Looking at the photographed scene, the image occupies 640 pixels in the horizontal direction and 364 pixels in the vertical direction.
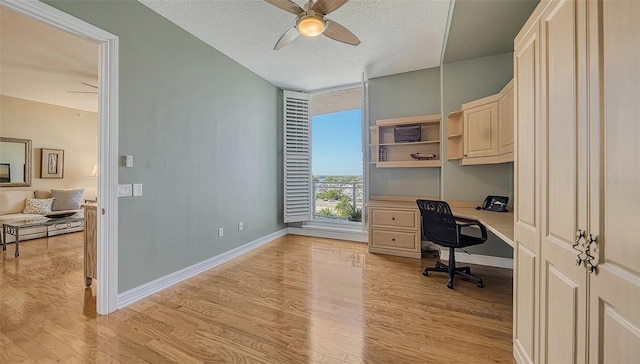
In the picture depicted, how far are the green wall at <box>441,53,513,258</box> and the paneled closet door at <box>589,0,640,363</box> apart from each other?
107 inches

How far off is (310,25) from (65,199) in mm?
6419

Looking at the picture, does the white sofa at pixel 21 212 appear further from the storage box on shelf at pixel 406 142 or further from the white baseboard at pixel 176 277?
the storage box on shelf at pixel 406 142

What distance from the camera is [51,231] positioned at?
484cm

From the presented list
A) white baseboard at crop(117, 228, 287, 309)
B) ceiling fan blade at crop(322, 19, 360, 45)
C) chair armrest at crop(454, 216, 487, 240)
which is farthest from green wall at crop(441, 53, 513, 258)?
white baseboard at crop(117, 228, 287, 309)

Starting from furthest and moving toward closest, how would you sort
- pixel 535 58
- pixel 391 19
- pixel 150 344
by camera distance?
pixel 391 19, pixel 150 344, pixel 535 58

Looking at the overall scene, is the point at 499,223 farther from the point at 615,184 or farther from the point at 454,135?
the point at 615,184

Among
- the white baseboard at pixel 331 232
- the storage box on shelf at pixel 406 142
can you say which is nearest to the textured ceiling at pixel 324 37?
the storage box on shelf at pixel 406 142

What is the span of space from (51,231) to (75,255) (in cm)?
190

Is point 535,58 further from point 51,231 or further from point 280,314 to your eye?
point 51,231

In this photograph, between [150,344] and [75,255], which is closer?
[150,344]

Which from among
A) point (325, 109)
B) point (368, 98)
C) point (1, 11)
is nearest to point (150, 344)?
point (1, 11)

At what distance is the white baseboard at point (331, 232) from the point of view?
451 centimetres

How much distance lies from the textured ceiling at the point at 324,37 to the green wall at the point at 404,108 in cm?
17

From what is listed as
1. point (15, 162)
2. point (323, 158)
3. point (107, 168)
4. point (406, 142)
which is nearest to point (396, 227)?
point (406, 142)
